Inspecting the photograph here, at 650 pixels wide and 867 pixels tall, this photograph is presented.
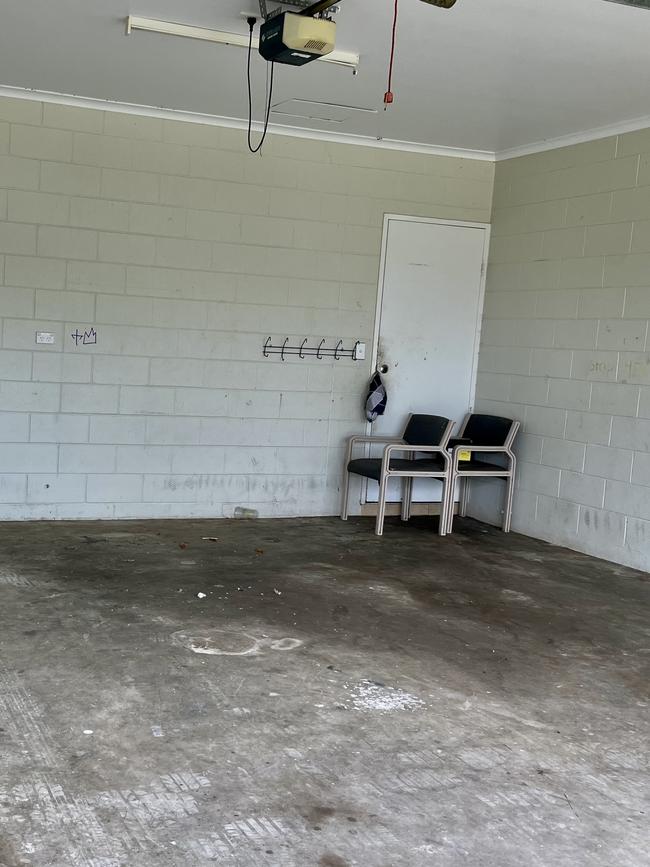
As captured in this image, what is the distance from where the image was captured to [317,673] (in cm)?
353

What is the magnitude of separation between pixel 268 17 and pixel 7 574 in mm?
3132

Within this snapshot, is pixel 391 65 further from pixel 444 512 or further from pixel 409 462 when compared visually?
pixel 444 512

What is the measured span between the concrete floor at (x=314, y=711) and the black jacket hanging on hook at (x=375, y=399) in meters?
1.55

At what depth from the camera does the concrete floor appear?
237cm

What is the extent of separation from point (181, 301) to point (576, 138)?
2998 mm

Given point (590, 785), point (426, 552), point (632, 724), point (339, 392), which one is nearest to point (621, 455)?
point (426, 552)

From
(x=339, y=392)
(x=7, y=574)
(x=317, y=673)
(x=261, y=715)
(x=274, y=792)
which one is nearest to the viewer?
(x=274, y=792)

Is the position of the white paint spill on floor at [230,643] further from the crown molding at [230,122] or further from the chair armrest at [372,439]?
the crown molding at [230,122]

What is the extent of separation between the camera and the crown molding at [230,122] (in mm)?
5781

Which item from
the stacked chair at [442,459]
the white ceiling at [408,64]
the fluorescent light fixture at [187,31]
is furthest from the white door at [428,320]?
the fluorescent light fixture at [187,31]

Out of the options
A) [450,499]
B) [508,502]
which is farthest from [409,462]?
[508,502]

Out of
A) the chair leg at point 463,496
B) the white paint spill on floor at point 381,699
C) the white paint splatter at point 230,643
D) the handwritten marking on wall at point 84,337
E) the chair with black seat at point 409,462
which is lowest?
the white paint splatter at point 230,643

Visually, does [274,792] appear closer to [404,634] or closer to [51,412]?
[404,634]

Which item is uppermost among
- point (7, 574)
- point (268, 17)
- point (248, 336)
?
point (268, 17)
